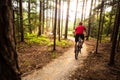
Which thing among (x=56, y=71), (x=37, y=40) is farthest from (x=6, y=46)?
(x=37, y=40)

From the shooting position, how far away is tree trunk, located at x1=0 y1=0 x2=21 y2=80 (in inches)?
98.2

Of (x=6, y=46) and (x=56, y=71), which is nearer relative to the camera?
(x=6, y=46)

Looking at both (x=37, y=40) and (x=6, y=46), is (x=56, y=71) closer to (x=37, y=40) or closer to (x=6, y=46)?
(x=6, y=46)

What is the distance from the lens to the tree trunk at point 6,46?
8.18 feet

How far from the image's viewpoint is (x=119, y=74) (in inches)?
323

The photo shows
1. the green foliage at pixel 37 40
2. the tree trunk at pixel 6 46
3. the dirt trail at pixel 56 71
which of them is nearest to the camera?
the tree trunk at pixel 6 46

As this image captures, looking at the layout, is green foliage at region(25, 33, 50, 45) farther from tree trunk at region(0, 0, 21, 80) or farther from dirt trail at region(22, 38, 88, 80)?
tree trunk at region(0, 0, 21, 80)

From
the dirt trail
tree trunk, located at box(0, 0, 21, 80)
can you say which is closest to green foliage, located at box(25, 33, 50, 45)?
the dirt trail

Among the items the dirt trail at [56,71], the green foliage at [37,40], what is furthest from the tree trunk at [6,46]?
the green foliage at [37,40]

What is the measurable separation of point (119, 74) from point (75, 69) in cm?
246

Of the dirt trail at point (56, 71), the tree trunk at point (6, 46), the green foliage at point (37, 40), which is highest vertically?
the tree trunk at point (6, 46)

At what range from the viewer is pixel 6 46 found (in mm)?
2572

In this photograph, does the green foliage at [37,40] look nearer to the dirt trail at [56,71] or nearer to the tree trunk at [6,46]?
the dirt trail at [56,71]

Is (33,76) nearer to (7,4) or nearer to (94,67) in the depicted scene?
(94,67)
